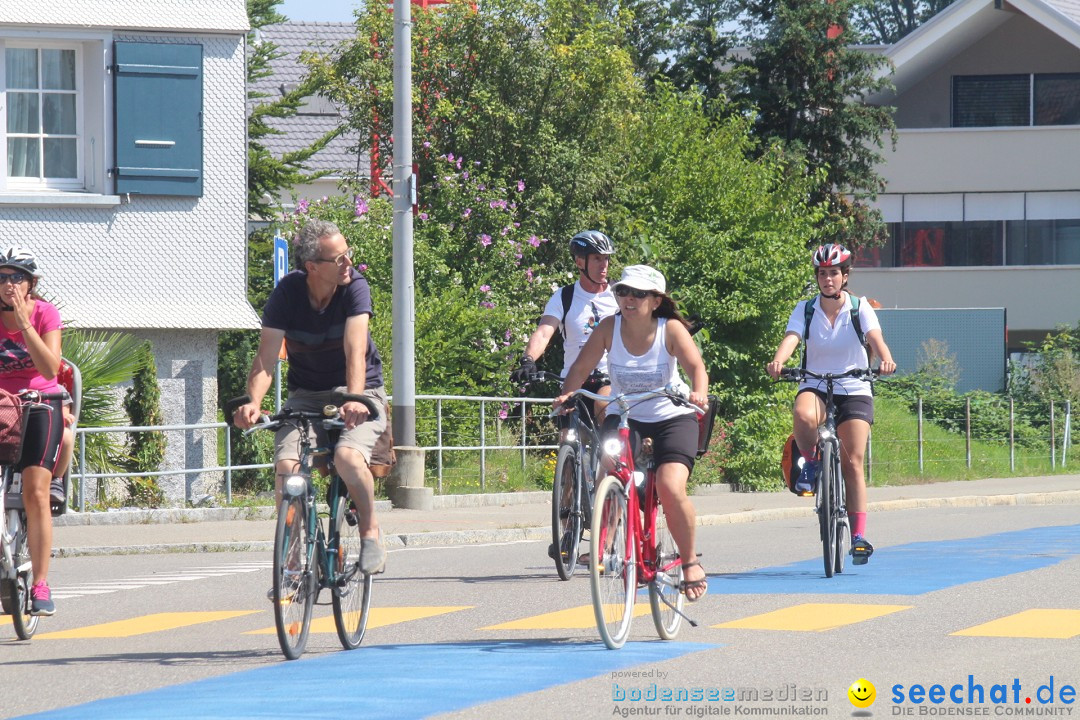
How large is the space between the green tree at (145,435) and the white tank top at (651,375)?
9.92 metres

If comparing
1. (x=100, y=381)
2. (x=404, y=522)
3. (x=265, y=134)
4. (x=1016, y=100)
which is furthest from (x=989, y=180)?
(x=100, y=381)

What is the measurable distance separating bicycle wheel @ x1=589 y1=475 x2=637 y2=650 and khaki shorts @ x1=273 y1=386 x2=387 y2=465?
1.04 m

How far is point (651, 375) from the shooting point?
8.03 m

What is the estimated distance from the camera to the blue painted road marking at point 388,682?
6.25m

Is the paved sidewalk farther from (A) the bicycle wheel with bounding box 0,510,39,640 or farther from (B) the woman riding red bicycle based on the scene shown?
(B) the woman riding red bicycle

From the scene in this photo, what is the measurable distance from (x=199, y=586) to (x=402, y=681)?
4651mm

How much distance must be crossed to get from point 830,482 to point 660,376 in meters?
2.95

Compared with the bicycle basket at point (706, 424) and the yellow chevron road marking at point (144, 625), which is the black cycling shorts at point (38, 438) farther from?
the bicycle basket at point (706, 424)

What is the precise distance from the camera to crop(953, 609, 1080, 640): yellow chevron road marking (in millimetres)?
8125

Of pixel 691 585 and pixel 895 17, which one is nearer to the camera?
pixel 691 585

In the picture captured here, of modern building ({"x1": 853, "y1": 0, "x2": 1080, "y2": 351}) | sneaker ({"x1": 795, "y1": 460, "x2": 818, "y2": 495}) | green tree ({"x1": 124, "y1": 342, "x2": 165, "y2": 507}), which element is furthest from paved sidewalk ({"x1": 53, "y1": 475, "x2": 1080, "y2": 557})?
modern building ({"x1": 853, "y1": 0, "x2": 1080, "y2": 351})

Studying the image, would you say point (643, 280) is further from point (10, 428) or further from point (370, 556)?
point (10, 428)

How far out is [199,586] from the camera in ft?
36.8

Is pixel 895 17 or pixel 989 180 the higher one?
pixel 895 17
